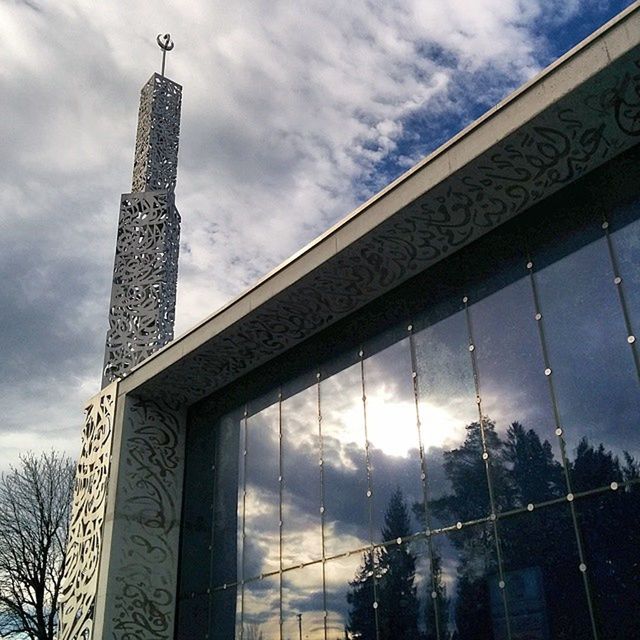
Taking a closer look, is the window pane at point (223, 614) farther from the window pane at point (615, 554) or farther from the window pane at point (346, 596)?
the window pane at point (615, 554)

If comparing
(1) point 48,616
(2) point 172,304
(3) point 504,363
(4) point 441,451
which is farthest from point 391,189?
(1) point 48,616

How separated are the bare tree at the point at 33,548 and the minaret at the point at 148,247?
1102 centimetres

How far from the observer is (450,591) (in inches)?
306

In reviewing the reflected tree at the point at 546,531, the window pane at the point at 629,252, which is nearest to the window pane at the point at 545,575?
the reflected tree at the point at 546,531

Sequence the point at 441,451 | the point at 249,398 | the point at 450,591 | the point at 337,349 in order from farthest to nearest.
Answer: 1. the point at 249,398
2. the point at 337,349
3. the point at 441,451
4. the point at 450,591

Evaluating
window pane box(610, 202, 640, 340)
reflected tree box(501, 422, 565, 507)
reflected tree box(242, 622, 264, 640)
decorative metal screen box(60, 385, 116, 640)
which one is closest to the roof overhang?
window pane box(610, 202, 640, 340)

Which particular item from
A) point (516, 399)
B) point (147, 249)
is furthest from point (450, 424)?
point (147, 249)

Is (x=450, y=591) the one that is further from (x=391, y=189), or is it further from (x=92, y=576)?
(x=92, y=576)

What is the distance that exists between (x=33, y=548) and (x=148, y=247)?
12593 mm

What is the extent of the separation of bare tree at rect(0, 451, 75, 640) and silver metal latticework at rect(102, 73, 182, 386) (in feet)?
36.2

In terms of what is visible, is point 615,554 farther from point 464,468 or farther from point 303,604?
point 303,604

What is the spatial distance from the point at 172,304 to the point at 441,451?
20.7ft

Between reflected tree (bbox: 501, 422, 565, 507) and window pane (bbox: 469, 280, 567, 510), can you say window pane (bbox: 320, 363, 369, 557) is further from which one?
reflected tree (bbox: 501, 422, 565, 507)

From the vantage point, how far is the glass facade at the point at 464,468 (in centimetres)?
690
